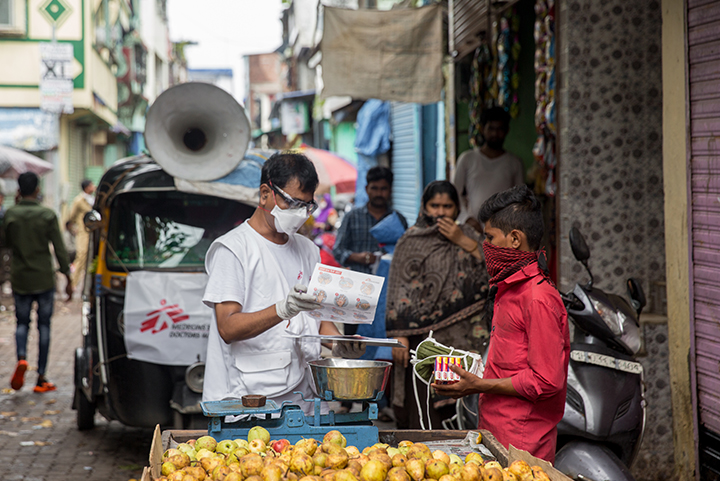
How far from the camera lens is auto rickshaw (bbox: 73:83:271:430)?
4809 millimetres

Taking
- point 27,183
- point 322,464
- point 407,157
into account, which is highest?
point 407,157

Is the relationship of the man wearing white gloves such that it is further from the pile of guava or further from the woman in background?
the woman in background

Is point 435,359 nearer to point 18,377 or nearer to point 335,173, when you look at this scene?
point 18,377

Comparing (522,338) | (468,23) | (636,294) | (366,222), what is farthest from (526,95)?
(522,338)

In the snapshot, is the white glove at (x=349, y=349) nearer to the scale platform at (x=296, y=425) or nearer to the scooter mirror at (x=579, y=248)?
the scale platform at (x=296, y=425)

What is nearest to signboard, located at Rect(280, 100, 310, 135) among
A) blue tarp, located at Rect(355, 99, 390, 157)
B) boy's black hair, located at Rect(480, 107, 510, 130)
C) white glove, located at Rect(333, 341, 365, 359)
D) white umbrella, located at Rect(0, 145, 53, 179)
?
white umbrella, located at Rect(0, 145, 53, 179)

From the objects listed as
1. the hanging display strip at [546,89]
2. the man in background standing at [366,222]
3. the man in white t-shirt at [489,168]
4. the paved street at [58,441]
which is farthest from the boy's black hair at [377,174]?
the paved street at [58,441]

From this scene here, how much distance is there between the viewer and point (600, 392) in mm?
3000

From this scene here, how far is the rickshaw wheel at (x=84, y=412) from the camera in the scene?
20.0 feet

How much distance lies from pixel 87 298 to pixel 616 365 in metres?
4.02

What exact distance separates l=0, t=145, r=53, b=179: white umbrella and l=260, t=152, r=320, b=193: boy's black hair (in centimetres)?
1211

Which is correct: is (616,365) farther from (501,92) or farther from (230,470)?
(501,92)

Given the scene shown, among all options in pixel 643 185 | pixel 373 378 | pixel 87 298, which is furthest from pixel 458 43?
pixel 373 378

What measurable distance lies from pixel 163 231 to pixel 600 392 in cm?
340
